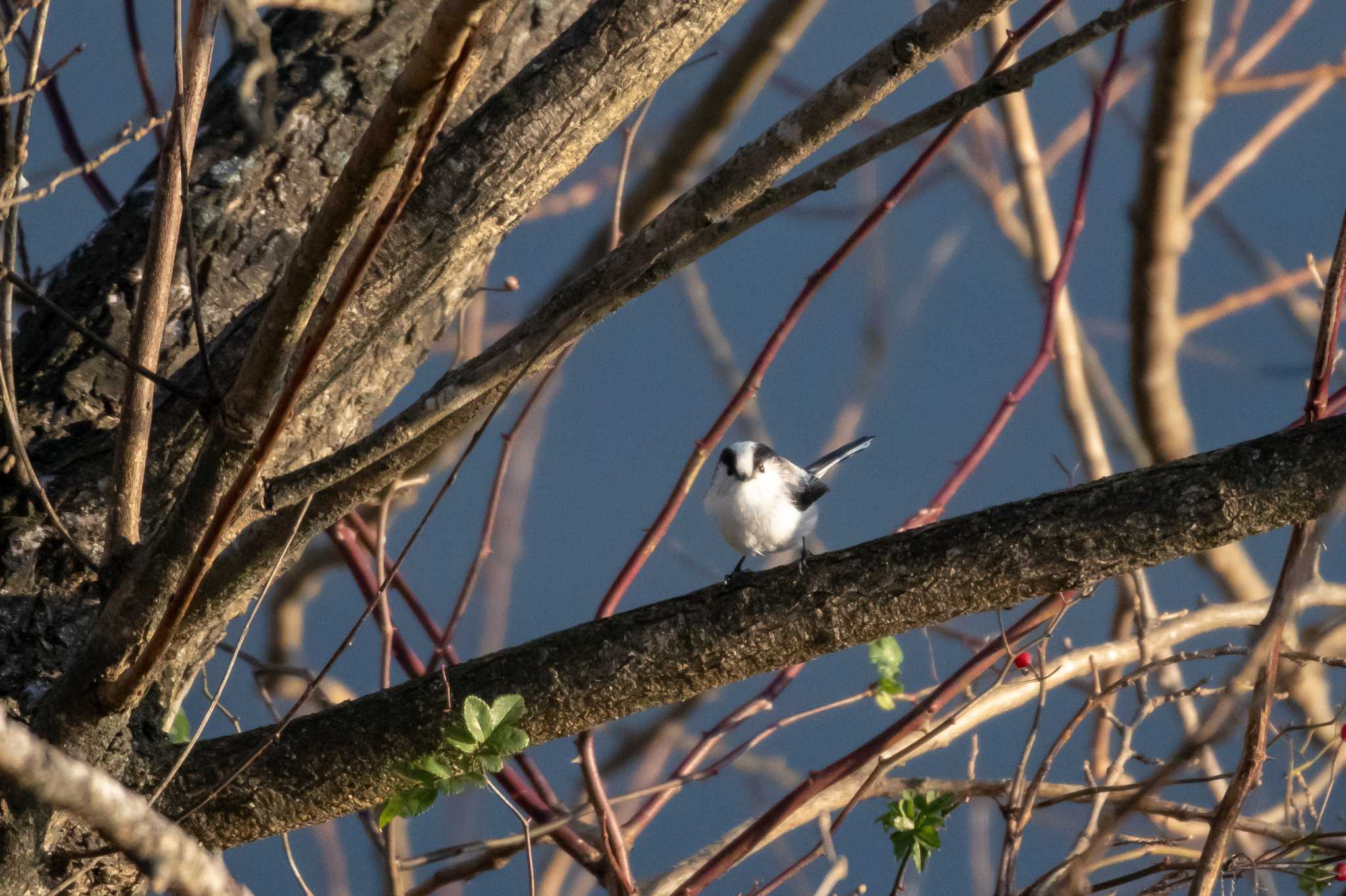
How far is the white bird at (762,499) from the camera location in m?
2.08

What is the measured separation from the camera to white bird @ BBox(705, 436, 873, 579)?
2080mm

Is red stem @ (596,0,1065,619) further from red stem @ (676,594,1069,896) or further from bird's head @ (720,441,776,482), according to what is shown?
bird's head @ (720,441,776,482)

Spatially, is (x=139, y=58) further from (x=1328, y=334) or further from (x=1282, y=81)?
(x=1282, y=81)

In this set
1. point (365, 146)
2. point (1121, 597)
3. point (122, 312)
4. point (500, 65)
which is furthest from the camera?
point (1121, 597)

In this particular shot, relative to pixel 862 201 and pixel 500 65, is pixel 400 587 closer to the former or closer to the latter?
pixel 500 65

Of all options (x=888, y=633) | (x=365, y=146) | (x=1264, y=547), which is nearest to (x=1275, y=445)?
(x=888, y=633)

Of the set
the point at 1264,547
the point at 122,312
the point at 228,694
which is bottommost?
the point at 122,312

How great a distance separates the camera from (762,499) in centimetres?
211

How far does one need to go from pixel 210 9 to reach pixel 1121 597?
1868mm

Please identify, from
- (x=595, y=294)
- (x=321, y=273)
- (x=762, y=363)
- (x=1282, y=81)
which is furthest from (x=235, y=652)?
(x=1282, y=81)

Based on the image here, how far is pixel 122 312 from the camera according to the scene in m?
1.55

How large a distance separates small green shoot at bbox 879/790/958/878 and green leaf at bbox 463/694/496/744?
1.86 feet

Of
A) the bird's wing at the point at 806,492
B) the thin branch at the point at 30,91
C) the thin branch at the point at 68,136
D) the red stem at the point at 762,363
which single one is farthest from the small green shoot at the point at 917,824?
the thin branch at the point at 68,136

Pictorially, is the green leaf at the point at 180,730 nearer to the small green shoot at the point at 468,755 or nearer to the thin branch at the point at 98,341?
the small green shoot at the point at 468,755
